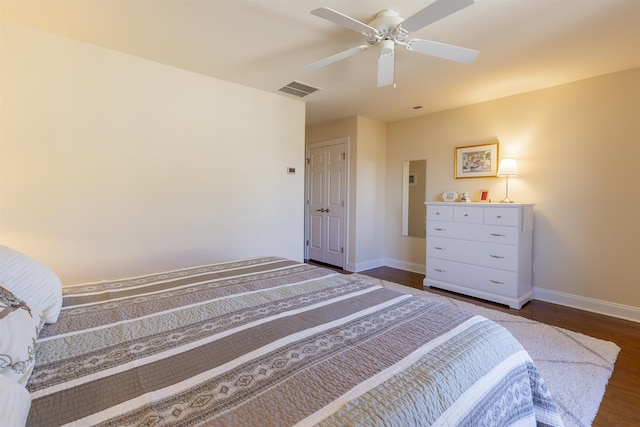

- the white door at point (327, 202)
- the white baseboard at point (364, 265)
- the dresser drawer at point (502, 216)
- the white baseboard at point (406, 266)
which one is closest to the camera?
the dresser drawer at point (502, 216)

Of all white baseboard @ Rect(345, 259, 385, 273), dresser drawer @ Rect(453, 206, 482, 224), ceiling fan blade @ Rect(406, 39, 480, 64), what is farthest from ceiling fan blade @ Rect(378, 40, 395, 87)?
white baseboard @ Rect(345, 259, 385, 273)

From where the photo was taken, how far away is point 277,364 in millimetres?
885

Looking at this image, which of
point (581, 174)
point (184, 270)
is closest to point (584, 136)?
point (581, 174)

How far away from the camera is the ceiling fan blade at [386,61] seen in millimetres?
2002

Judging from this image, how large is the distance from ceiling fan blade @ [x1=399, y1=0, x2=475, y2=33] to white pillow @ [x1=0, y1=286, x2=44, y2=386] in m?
2.10

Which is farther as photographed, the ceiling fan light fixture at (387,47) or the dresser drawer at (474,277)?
the dresser drawer at (474,277)

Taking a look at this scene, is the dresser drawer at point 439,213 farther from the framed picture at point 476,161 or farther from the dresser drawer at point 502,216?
the framed picture at point 476,161

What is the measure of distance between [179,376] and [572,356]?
2.60m

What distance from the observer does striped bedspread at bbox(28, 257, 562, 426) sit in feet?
2.31

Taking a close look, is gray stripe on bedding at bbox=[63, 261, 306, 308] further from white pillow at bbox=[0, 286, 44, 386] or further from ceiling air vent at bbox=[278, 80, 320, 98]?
ceiling air vent at bbox=[278, 80, 320, 98]

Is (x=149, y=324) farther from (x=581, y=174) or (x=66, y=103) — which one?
(x=581, y=174)

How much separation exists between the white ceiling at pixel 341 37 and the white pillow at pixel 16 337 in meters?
1.88

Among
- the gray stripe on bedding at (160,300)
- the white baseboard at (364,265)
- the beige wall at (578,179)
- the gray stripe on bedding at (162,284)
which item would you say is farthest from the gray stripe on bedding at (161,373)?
the white baseboard at (364,265)

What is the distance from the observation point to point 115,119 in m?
2.48
